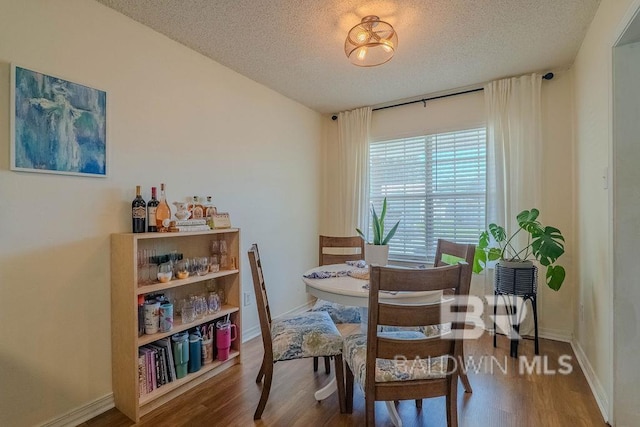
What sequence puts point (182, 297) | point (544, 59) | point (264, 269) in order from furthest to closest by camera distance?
point (264, 269)
point (544, 59)
point (182, 297)

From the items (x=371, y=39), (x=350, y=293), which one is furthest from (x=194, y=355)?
(x=371, y=39)

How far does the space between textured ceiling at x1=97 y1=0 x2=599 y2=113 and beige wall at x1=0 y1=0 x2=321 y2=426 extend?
258 mm

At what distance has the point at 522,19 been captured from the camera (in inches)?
80.8

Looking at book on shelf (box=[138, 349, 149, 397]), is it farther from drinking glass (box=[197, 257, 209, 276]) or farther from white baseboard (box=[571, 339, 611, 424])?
white baseboard (box=[571, 339, 611, 424])

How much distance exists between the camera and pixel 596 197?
6.66ft

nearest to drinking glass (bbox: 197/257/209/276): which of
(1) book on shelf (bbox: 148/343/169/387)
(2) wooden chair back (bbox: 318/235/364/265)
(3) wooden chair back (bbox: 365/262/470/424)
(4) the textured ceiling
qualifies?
(1) book on shelf (bbox: 148/343/169/387)

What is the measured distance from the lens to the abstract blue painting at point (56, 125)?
5.10 feet

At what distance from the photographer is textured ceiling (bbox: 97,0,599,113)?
1.92 m

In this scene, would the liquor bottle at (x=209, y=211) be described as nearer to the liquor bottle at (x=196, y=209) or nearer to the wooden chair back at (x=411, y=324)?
the liquor bottle at (x=196, y=209)

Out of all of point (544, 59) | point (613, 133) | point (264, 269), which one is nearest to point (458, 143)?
point (544, 59)

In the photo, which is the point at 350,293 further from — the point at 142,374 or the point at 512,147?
the point at 512,147

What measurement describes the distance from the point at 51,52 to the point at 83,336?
160 centimetres

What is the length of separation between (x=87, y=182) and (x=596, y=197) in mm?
3211

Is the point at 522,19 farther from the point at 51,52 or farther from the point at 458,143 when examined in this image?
the point at 51,52
